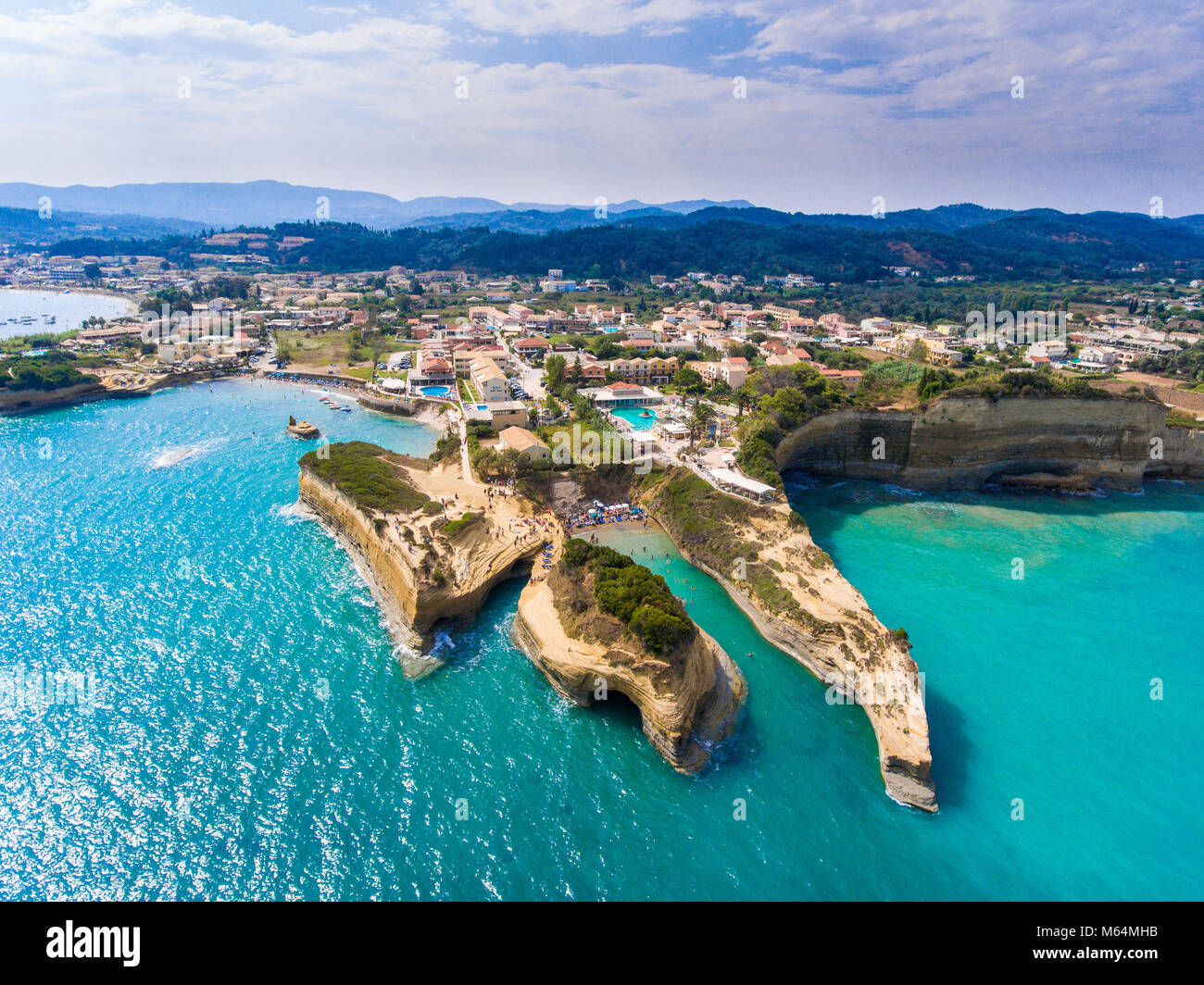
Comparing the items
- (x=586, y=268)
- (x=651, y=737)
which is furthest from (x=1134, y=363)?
(x=586, y=268)

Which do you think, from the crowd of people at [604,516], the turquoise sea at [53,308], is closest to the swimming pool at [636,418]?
the crowd of people at [604,516]

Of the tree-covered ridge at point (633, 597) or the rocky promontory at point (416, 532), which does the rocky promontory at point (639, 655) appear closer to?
the tree-covered ridge at point (633, 597)

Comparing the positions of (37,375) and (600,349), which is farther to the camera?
(600,349)

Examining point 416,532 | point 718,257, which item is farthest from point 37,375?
point 718,257

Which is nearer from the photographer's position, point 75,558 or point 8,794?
point 8,794

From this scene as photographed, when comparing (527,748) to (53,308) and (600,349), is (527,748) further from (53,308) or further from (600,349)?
(53,308)

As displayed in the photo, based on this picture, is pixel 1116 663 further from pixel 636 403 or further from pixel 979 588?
pixel 636 403
